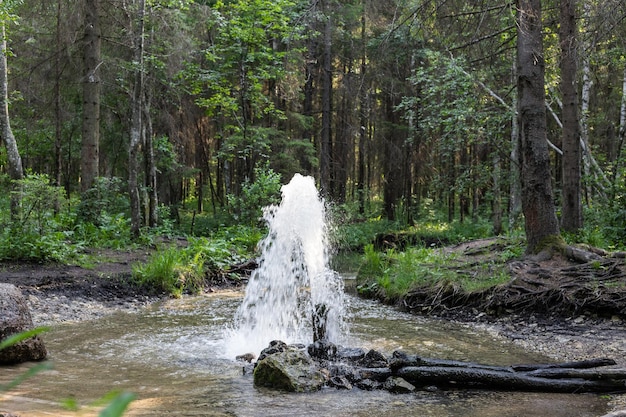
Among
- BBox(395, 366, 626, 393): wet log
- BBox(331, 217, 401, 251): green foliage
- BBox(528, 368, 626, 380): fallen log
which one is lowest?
BBox(395, 366, 626, 393): wet log

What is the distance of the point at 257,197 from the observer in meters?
18.2

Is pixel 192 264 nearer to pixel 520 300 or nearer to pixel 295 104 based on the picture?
pixel 520 300

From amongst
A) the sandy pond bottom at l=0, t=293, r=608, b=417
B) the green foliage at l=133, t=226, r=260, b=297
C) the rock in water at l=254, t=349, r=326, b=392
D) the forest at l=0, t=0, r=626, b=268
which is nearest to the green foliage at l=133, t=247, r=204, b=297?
the green foliage at l=133, t=226, r=260, b=297

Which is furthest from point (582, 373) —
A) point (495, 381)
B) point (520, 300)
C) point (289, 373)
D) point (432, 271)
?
point (432, 271)

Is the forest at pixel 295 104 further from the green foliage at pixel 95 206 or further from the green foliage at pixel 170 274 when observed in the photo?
the green foliage at pixel 170 274

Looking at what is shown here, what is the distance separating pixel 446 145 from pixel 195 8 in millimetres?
10035

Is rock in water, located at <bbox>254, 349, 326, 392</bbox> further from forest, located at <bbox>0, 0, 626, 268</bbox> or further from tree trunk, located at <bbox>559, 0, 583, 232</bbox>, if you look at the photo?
tree trunk, located at <bbox>559, 0, 583, 232</bbox>

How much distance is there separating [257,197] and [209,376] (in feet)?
42.1

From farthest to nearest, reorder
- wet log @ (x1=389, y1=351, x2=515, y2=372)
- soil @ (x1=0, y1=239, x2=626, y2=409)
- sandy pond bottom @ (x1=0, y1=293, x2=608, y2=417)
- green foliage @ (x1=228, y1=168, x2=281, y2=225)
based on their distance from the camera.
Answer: green foliage @ (x1=228, y1=168, x2=281, y2=225), soil @ (x1=0, y1=239, x2=626, y2=409), wet log @ (x1=389, y1=351, x2=515, y2=372), sandy pond bottom @ (x1=0, y1=293, x2=608, y2=417)

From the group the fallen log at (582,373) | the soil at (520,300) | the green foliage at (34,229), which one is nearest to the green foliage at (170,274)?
the soil at (520,300)

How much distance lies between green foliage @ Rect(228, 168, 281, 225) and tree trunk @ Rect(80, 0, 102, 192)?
14.4ft

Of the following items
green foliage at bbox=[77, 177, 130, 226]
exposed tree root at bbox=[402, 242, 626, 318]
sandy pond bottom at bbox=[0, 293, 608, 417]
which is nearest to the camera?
sandy pond bottom at bbox=[0, 293, 608, 417]

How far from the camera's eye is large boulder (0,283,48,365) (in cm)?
560

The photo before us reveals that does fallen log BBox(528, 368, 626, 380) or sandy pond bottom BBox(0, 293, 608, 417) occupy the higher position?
fallen log BBox(528, 368, 626, 380)
